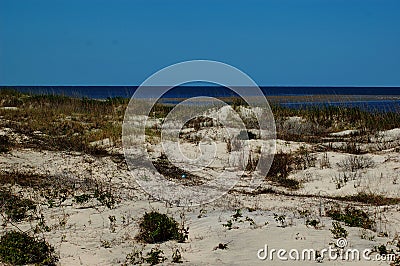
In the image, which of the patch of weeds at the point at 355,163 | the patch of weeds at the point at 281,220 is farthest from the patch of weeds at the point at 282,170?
the patch of weeds at the point at 281,220

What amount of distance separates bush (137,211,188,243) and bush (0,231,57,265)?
119cm

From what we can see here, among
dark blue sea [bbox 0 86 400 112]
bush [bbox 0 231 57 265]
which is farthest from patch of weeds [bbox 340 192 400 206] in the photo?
dark blue sea [bbox 0 86 400 112]

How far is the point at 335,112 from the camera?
1978cm

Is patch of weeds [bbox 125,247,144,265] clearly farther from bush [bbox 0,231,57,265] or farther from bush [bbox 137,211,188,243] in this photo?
bush [bbox 0,231,57,265]

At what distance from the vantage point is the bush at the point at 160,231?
6500 millimetres

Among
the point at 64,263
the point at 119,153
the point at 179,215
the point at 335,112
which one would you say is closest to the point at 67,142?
the point at 119,153

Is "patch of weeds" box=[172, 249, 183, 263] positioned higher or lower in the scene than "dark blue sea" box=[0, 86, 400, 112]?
lower

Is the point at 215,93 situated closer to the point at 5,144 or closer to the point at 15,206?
the point at 5,144

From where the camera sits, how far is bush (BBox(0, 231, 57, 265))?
589 centimetres

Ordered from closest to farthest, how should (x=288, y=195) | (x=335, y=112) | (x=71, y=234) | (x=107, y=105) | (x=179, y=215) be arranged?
(x=71, y=234) < (x=179, y=215) < (x=288, y=195) < (x=335, y=112) < (x=107, y=105)

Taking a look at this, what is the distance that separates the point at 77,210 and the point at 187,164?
5.20 m

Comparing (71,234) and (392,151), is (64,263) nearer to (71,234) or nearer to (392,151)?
(71,234)

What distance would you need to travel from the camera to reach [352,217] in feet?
23.5

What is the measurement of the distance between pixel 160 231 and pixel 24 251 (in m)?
1.65
